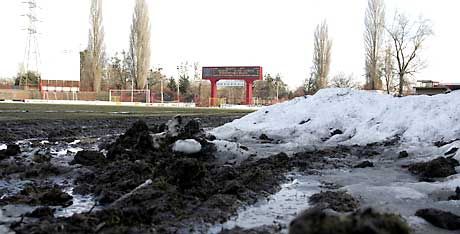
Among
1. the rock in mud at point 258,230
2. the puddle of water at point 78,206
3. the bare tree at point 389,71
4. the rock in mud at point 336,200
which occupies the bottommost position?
the puddle of water at point 78,206

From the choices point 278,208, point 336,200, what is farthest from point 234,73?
point 278,208

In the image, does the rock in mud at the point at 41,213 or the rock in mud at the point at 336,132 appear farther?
the rock in mud at the point at 336,132

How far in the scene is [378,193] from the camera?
766 cm

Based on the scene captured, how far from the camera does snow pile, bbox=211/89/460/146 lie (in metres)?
14.9

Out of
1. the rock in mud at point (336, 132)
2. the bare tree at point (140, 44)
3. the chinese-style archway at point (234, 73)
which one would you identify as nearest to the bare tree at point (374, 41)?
the chinese-style archway at point (234, 73)

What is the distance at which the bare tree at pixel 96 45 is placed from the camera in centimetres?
7719

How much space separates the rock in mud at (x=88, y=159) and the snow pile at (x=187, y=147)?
148cm

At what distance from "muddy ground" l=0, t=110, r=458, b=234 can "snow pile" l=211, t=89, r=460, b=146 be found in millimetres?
2928

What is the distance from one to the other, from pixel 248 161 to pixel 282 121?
30.4 feet

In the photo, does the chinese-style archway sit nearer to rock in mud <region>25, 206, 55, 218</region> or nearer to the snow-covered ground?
the snow-covered ground

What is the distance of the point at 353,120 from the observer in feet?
59.3

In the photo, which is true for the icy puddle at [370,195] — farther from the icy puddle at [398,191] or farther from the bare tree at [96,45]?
the bare tree at [96,45]

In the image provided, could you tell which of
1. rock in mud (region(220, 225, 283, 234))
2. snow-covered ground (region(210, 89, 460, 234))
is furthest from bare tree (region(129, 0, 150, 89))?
rock in mud (region(220, 225, 283, 234))

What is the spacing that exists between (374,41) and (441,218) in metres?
60.2
